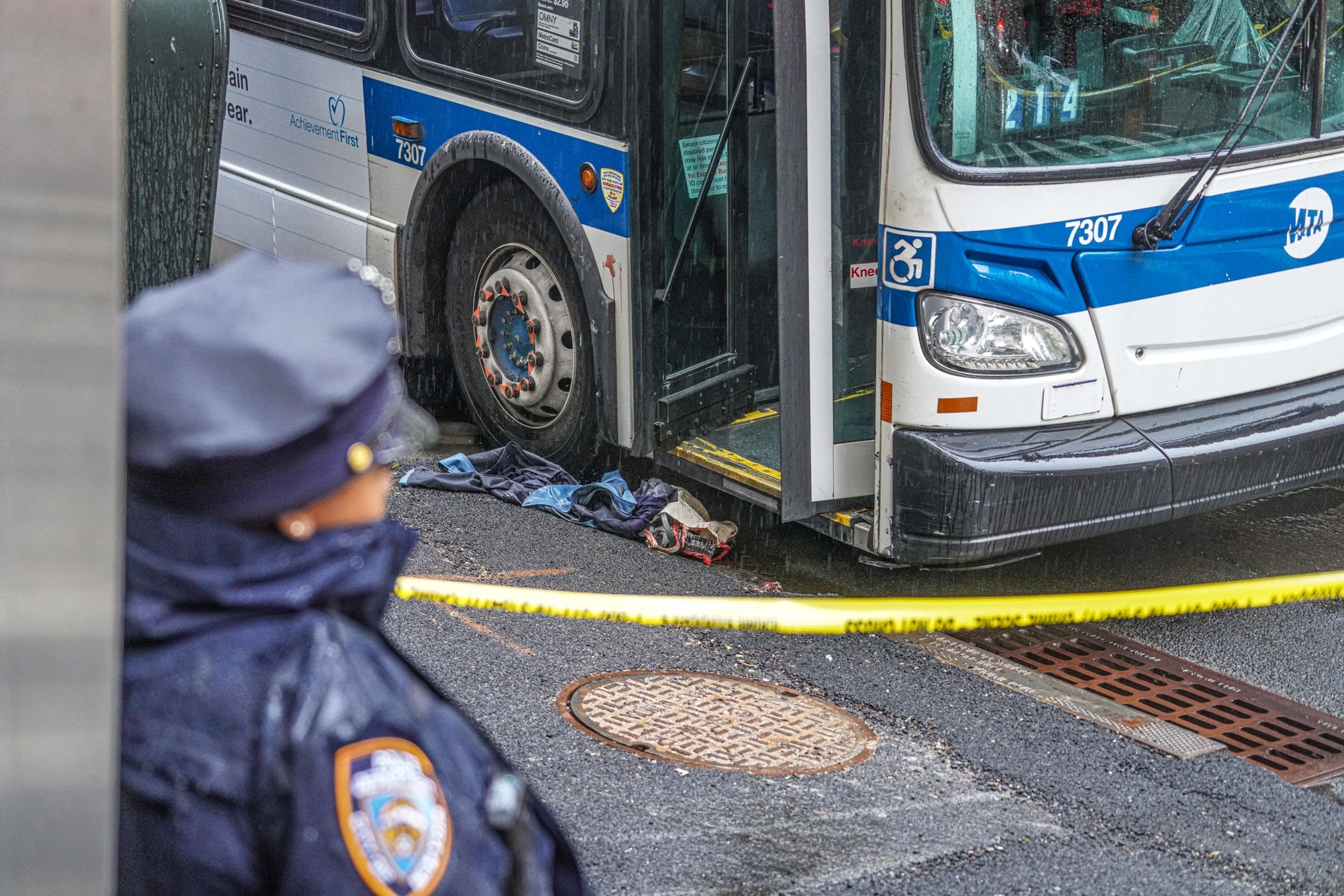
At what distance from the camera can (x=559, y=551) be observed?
584cm

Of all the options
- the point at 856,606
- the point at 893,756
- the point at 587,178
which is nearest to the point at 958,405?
the point at 856,606

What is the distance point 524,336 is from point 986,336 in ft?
7.53

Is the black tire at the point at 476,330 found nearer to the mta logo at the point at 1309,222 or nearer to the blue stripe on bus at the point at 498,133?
the blue stripe on bus at the point at 498,133

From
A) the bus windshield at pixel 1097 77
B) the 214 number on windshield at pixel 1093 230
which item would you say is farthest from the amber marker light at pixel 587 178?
the 214 number on windshield at pixel 1093 230

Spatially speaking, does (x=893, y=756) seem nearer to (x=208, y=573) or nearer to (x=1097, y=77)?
(x=1097, y=77)

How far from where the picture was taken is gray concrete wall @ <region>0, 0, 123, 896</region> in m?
1.05

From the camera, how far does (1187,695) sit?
15.7ft

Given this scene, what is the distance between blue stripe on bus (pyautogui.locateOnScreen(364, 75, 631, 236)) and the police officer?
453cm

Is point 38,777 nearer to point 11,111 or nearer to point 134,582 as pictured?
point 134,582

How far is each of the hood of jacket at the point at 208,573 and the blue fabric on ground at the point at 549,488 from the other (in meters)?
4.61

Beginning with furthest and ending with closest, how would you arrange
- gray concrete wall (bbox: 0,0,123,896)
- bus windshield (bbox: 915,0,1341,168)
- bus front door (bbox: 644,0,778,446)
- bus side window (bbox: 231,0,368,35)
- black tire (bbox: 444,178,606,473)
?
bus side window (bbox: 231,0,368,35)
black tire (bbox: 444,178,606,473)
bus front door (bbox: 644,0,778,446)
bus windshield (bbox: 915,0,1341,168)
gray concrete wall (bbox: 0,0,123,896)

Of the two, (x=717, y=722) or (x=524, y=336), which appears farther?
(x=524, y=336)

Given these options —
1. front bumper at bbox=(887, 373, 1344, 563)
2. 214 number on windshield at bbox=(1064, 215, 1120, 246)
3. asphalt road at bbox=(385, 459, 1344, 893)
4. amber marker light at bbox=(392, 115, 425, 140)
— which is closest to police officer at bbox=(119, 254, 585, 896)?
asphalt road at bbox=(385, 459, 1344, 893)

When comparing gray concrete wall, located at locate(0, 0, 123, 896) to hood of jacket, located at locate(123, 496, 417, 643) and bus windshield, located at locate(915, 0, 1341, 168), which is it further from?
bus windshield, located at locate(915, 0, 1341, 168)
